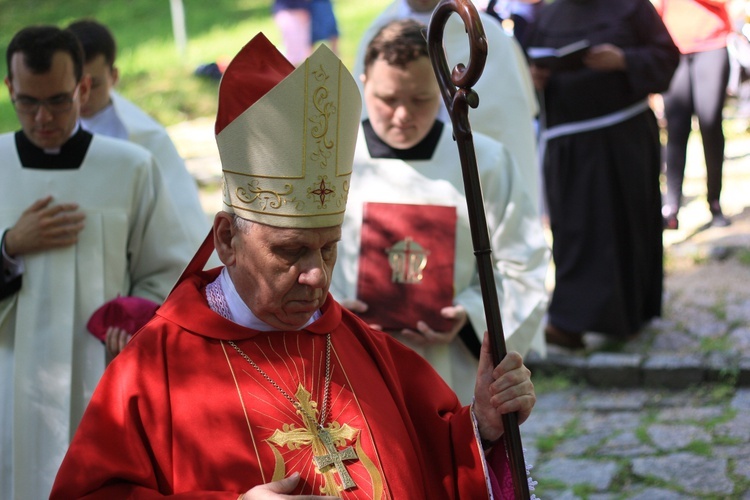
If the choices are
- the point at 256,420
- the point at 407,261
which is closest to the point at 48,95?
the point at 407,261

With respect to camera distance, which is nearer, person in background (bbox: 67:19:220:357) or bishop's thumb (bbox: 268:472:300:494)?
bishop's thumb (bbox: 268:472:300:494)

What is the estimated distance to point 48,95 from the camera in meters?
4.47

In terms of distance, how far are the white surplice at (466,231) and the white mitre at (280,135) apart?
152cm

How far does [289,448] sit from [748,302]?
6157 mm

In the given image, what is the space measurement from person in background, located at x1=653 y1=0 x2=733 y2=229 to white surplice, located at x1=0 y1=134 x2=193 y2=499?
657cm

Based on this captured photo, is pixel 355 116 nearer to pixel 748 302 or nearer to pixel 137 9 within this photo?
pixel 748 302

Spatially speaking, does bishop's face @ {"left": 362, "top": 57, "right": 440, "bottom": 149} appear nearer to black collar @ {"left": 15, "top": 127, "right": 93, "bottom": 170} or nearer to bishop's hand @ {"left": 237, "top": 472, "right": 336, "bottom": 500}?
black collar @ {"left": 15, "top": 127, "right": 93, "bottom": 170}

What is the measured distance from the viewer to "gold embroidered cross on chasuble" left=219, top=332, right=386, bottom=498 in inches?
115

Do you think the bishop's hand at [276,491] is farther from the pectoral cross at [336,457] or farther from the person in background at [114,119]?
the person in background at [114,119]

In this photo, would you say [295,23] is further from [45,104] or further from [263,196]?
[263,196]

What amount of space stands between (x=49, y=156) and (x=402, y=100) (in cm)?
145

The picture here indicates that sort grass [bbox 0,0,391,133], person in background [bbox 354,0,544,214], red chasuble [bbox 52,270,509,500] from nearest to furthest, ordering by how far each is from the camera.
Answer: red chasuble [bbox 52,270,509,500], person in background [bbox 354,0,544,214], grass [bbox 0,0,391,133]

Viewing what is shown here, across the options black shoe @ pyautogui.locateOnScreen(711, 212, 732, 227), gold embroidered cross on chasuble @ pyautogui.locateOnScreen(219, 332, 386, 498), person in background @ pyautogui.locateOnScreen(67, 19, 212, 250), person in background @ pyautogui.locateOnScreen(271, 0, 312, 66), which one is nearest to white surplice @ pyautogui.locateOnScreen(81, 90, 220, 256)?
person in background @ pyautogui.locateOnScreen(67, 19, 212, 250)

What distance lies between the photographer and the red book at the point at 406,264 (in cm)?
446
